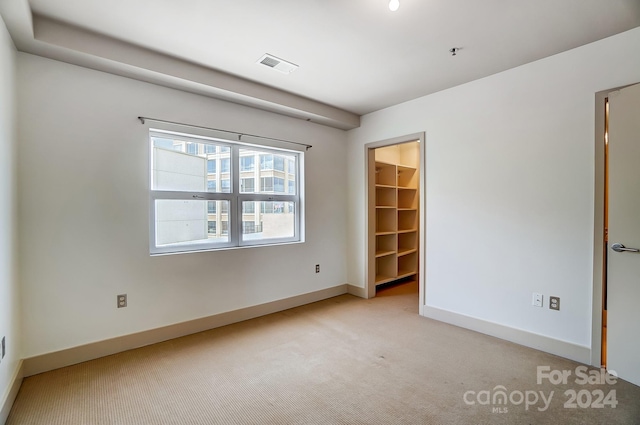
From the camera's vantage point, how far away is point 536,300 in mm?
2604

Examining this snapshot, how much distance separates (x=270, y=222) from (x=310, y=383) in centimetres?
201

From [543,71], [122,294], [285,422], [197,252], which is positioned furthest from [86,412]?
[543,71]

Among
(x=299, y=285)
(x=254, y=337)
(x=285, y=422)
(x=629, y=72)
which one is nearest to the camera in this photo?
(x=285, y=422)

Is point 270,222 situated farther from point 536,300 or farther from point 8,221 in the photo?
point 536,300

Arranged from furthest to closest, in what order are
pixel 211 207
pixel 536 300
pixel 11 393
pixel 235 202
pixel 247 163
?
pixel 247 163 < pixel 235 202 < pixel 211 207 < pixel 536 300 < pixel 11 393

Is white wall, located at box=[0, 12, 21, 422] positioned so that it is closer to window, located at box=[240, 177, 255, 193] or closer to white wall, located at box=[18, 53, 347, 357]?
white wall, located at box=[18, 53, 347, 357]

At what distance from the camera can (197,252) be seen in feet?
9.67

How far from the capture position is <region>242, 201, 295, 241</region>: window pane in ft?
11.3

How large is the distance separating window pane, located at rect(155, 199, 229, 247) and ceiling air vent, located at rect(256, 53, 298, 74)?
150 centimetres

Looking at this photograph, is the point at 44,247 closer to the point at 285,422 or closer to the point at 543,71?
the point at 285,422

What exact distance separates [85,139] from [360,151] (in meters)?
3.07

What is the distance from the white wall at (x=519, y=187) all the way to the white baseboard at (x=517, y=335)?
0.15 ft

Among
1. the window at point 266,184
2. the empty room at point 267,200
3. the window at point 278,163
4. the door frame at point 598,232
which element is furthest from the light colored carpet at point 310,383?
the window at point 278,163

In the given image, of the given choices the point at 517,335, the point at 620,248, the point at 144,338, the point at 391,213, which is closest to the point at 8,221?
the point at 144,338
